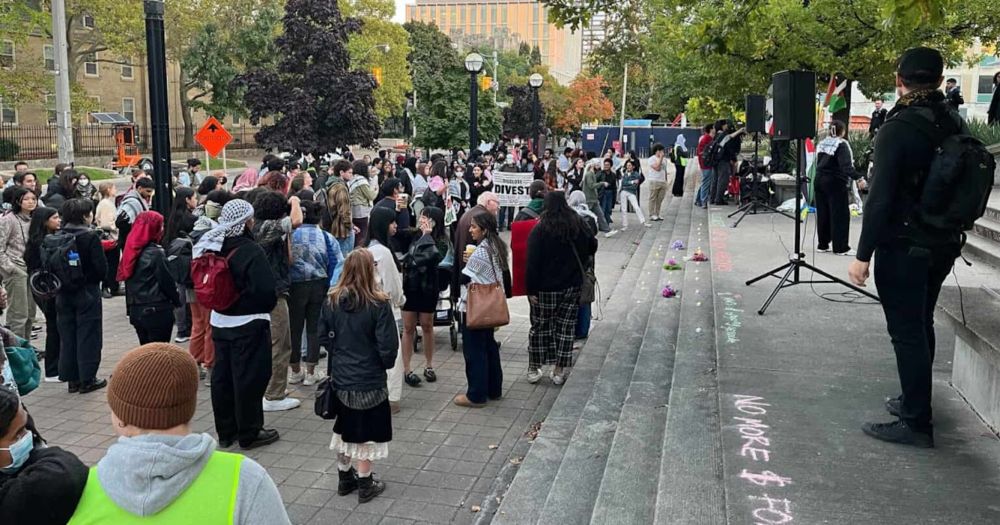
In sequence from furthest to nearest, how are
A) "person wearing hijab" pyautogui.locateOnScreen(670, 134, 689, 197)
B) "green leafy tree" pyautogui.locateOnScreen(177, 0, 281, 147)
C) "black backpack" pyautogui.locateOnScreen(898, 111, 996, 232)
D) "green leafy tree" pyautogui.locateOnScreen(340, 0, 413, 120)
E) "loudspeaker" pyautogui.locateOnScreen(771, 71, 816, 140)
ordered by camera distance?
"green leafy tree" pyautogui.locateOnScreen(340, 0, 413, 120) < "green leafy tree" pyautogui.locateOnScreen(177, 0, 281, 147) < "person wearing hijab" pyautogui.locateOnScreen(670, 134, 689, 197) < "loudspeaker" pyautogui.locateOnScreen(771, 71, 816, 140) < "black backpack" pyautogui.locateOnScreen(898, 111, 996, 232)

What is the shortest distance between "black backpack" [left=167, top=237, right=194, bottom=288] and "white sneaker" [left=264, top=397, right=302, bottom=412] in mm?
1373

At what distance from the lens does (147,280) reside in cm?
738

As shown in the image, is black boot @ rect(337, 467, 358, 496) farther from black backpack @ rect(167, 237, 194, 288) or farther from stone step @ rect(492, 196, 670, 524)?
black backpack @ rect(167, 237, 194, 288)

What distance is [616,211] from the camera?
23.3m

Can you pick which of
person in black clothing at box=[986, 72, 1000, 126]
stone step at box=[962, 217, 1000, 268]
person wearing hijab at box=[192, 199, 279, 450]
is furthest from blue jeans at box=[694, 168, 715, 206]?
person wearing hijab at box=[192, 199, 279, 450]

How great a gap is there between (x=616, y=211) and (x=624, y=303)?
12.4m

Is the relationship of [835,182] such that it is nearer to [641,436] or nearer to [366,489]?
[641,436]

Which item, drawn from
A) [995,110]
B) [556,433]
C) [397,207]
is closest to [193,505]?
[556,433]

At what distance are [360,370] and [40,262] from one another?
4191 mm

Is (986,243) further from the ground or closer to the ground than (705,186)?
closer to the ground

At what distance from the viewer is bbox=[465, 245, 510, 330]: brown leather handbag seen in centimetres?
696

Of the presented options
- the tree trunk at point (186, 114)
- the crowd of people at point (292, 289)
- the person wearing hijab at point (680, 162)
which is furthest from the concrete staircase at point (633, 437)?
the tree trunk at point (186, 114)

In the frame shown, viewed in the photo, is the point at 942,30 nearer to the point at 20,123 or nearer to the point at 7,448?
the point at 7,448

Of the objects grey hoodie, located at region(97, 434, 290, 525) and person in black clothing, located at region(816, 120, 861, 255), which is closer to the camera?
grey hoodie, located at region(97, 434, 290, 525)
